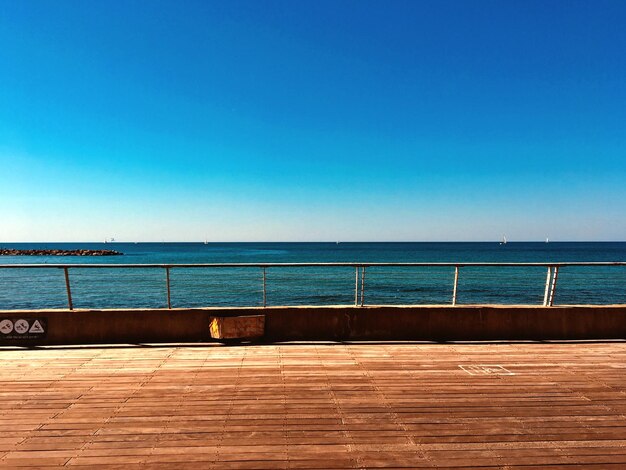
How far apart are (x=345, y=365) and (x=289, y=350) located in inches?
49.3

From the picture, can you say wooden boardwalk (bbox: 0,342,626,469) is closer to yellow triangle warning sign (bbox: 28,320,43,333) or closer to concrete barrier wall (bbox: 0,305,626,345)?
yellow triangle warning sign (bbox: 28,320,43,333)

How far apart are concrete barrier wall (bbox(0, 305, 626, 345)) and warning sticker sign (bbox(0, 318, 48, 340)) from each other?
0.99 feet

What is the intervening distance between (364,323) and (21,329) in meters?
6.75

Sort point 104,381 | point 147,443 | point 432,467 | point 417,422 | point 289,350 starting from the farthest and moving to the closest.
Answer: point 289,350 < point 104,381 < point 417,422 < point 147,443 < point 432,467

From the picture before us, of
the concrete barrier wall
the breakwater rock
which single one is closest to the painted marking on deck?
the concrete barrier wall

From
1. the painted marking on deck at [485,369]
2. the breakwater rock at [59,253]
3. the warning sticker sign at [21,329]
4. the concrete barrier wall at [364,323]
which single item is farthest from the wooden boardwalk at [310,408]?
the breakwater rock at [59,253]

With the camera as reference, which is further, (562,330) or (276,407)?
(562,330)

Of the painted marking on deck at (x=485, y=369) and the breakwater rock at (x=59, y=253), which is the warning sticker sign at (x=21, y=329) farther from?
the breakwater rock at (x=59, y=253)

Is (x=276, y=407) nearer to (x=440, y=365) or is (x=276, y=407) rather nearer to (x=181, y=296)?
(x=440, y=365)

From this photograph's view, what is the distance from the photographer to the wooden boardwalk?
3305mm

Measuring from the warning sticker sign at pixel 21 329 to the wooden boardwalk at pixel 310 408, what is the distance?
0.42 meters

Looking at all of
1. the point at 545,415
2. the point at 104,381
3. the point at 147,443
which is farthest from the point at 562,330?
the point at 104,381

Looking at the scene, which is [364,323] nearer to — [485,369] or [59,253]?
[485,369]

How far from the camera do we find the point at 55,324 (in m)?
6.83
